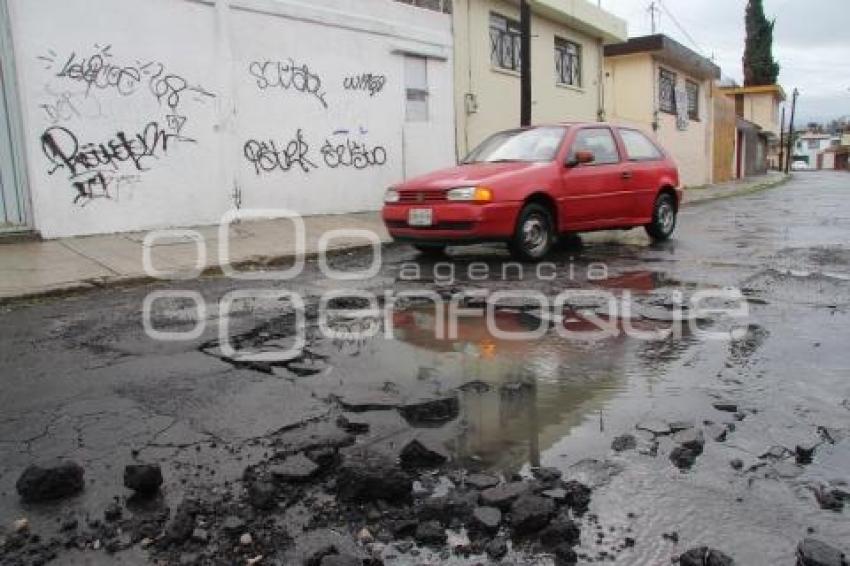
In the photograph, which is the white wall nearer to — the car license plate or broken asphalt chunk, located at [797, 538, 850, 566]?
the car license plate

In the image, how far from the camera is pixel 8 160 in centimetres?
897

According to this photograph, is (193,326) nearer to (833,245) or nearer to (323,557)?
(323,557)

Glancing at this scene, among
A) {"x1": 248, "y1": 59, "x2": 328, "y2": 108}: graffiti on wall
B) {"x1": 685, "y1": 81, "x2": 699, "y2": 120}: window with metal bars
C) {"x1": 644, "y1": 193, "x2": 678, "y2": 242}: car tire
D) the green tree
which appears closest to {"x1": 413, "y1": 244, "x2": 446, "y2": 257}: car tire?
{"x1": 644, "y1": 193, "x2": 678, "y2": 242}: car tire

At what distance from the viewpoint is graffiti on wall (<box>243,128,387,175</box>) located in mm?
11703

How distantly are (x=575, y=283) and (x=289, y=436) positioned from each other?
4.28m

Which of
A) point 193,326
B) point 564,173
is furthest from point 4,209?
point 564,173

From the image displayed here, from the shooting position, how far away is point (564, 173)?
8617 mm

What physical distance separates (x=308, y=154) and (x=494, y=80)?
244 inches

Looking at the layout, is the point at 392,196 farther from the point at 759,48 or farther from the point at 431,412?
the point at 759,48

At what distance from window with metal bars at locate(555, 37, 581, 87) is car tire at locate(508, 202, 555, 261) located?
498 inches

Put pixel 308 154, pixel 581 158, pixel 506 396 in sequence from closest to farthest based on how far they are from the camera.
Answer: pixel 506 396
pixel 581 158
pixel 308 154

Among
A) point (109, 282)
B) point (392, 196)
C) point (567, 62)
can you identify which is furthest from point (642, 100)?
point (109, 282)

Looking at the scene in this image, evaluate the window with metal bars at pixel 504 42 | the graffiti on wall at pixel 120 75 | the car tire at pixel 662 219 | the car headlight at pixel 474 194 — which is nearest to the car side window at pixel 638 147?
the car tire at pixel 662 219

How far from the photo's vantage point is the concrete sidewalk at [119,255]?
7152mm
